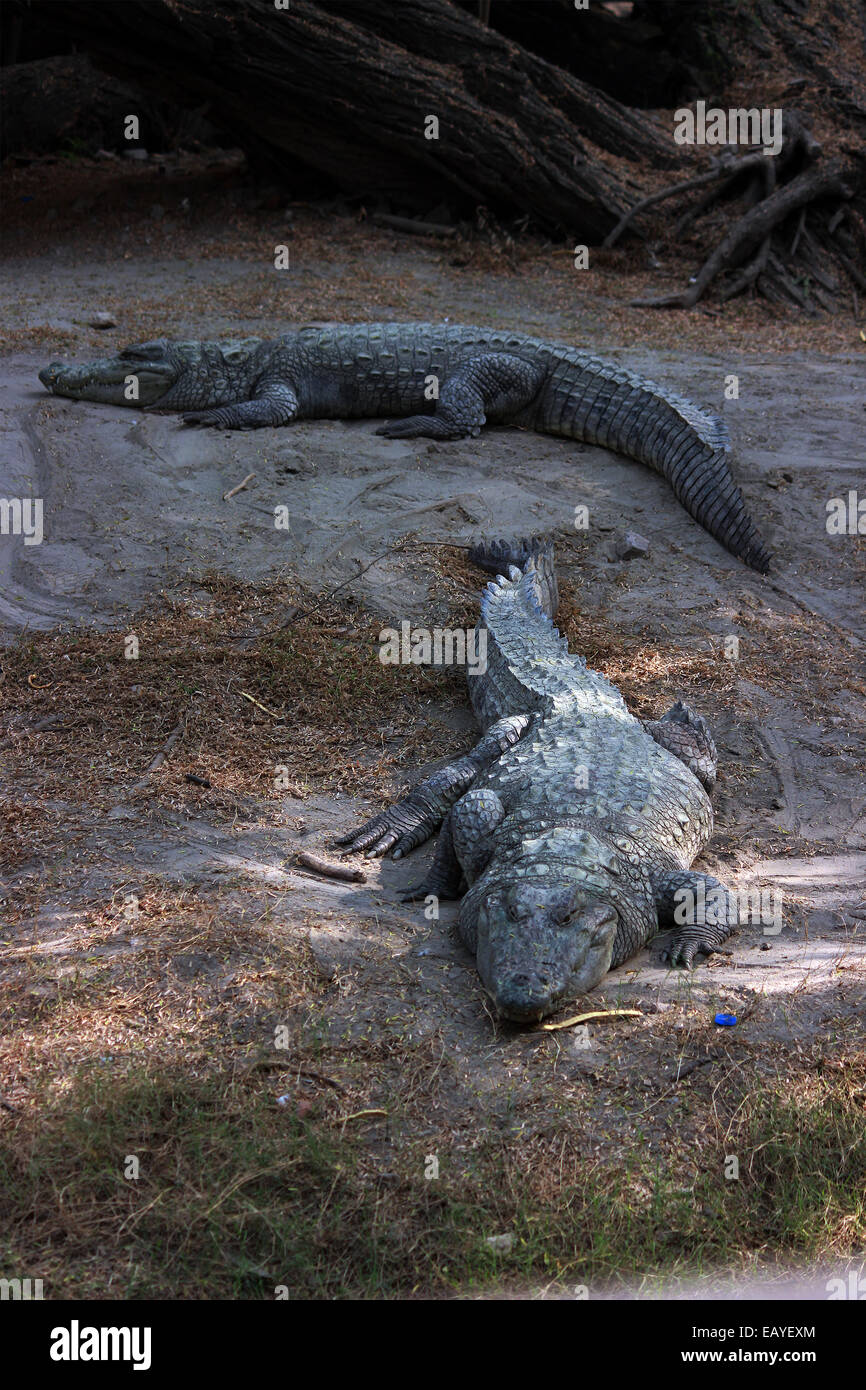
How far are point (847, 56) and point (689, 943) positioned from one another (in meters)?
13.9

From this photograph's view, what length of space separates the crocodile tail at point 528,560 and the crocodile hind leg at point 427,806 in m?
1.37

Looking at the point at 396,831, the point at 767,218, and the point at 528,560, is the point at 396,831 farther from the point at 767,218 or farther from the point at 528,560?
the point at 767,218

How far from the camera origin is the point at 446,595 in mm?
6734

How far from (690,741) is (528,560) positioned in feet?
5.89

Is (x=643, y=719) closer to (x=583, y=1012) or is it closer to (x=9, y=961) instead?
(x=583, y=1012)

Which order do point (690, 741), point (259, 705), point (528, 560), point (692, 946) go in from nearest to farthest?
point (692, 946)
point (690, 741)
point (259, 705)
point (528, 560)

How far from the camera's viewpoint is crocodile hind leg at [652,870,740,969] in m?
4.15

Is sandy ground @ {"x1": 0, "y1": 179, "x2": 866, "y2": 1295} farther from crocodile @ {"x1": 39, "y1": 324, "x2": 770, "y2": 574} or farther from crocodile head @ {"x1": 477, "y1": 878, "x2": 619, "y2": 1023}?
crocodile @ {"x1": 39, "y1": 324, "x2": 770, "y2": 574}

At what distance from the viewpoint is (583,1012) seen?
3775 mm

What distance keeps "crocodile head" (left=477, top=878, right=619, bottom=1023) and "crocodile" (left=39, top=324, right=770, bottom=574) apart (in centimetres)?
510

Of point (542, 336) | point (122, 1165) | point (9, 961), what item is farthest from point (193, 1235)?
point (542, 336)

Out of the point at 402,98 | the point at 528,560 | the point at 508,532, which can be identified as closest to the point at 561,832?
the point at 528,560

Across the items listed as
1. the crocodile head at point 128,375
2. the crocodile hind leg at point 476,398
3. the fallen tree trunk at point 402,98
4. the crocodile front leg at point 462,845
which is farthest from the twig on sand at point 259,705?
the fallen tree trunk at point 402,98

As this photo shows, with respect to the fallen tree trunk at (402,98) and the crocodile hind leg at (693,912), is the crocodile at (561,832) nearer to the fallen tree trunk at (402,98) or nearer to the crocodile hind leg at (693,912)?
the crocodile hind leg at (693,912)
